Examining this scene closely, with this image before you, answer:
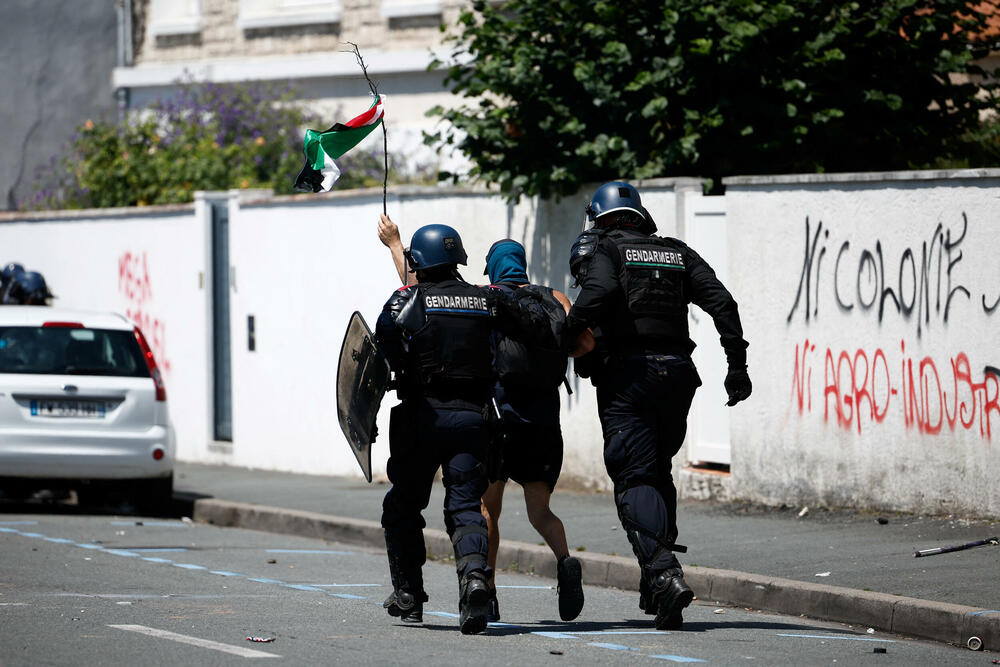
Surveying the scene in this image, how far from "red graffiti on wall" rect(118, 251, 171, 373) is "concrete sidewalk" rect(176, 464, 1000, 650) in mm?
4556

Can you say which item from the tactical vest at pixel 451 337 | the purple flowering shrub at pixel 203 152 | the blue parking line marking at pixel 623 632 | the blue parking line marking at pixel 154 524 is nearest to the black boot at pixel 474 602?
the blue parking line marking at pixel 623 632

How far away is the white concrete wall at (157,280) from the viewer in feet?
59.5

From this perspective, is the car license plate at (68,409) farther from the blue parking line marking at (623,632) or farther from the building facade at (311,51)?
the building facade at (311,51)

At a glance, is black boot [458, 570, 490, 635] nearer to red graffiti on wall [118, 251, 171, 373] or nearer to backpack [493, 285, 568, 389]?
backpack [493, 285, 568, 389]

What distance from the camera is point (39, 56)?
2633 centimetres

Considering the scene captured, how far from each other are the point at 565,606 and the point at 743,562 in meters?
2.24

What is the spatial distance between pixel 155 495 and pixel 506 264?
6485 mm

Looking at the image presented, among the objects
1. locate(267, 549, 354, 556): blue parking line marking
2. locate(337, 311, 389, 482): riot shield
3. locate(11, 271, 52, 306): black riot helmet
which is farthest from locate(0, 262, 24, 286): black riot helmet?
locate(337, 311, 389, 482): riot shield

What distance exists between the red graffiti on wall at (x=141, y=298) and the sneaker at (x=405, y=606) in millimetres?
11285

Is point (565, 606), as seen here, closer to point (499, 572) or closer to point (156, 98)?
point (499, 572)

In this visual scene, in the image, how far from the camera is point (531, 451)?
8.23 meters

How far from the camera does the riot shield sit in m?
7.91

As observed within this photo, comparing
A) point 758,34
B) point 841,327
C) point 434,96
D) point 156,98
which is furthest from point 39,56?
point 841,327

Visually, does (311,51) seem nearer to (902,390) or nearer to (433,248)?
(902,390)
